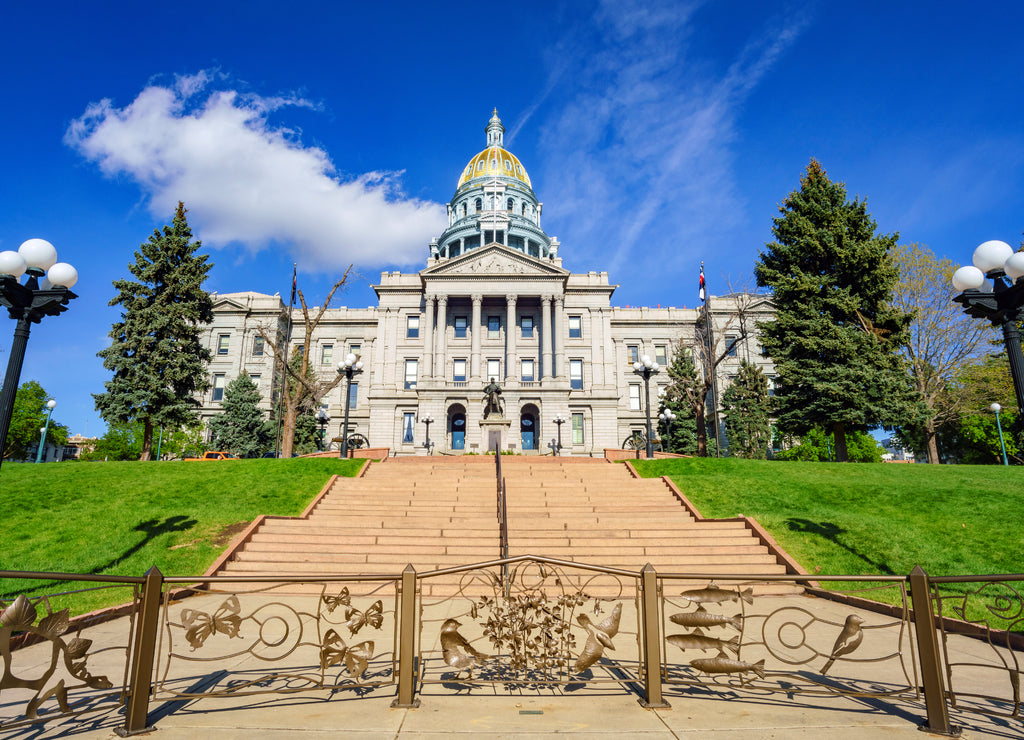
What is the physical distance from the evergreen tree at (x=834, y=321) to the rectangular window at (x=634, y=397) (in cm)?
2858

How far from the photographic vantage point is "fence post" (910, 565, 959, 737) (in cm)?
469

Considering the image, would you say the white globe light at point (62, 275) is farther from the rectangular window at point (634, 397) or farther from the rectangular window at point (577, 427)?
the rectangular window at point (634, 397)

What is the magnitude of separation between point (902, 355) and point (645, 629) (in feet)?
93.0

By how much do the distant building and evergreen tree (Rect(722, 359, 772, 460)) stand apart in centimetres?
508

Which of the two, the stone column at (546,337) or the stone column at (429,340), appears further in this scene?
the stone column at (429,340)

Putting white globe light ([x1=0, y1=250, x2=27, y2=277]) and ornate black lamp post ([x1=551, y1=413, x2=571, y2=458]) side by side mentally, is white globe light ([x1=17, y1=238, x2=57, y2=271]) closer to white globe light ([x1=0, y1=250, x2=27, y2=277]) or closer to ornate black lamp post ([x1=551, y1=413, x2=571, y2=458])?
white globe light ([x1=0, y1=250, x2=27, y2=277])

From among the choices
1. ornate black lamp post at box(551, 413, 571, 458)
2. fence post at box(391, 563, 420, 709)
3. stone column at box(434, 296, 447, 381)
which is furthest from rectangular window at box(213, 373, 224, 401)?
fence post at box(391, 563, 420, 709)

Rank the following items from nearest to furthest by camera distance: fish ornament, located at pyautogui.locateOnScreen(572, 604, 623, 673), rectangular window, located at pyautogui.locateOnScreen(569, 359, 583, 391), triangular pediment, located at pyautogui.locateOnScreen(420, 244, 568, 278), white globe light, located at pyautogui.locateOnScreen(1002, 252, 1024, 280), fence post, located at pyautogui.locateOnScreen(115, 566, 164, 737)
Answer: fence post, located at pyautogui.locateOnScreen(115, 566, 164, 737), fish ornament, located at pyautogui.locateOnScreen(572, 604, 623, 673), white globe light, located at pyautogui.locateOnScreen(1002, 252, 1024, 280), triangular pediment, located at pyautogui.locateOnScreen(420, 244, 568, 278), rectangular window, located at pyautogui.locateOnScreen(569, 359, 583, 391)

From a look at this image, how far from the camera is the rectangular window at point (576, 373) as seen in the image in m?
50.1

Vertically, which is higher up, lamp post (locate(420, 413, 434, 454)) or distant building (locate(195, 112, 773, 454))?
distant building (locate(195, 112, 773, 454))

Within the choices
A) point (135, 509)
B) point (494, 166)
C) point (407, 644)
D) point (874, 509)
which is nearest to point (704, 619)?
point (407, 644)

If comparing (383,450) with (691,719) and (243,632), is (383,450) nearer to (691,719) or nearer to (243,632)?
(243,632)

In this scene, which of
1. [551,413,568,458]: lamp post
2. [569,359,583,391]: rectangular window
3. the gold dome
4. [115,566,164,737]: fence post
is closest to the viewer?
[115,566,164,737]: fence post

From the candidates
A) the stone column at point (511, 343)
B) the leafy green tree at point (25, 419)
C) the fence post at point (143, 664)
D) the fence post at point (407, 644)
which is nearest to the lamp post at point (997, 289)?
the fence post at point (407, 644)
